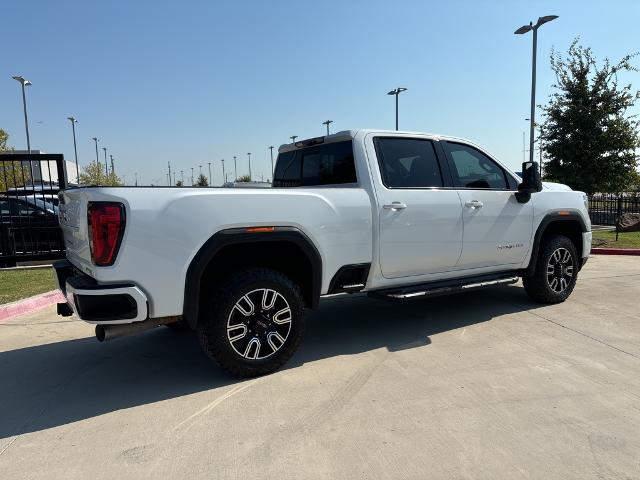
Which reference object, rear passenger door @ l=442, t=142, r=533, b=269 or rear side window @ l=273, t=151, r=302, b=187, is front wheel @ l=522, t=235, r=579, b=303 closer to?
rear passenger door @ l=442, t=142, r=533, b=269

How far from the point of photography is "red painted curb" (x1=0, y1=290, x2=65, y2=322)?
232 inches

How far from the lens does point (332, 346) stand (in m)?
4.59

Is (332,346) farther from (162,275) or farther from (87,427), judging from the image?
(87,427)

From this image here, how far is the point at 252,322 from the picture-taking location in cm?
374

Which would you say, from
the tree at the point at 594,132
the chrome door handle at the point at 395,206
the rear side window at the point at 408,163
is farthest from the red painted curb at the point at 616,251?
the chrome door handle at the point at 395,206

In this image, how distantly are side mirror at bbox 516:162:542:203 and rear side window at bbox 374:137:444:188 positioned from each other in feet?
3.58

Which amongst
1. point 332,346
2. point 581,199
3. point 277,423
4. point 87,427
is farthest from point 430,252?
point 87,427

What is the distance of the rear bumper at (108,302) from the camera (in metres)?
3.15

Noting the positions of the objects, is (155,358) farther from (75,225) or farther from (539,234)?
(539,234)

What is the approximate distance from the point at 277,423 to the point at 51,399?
1785mm

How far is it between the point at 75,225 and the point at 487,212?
152 inches

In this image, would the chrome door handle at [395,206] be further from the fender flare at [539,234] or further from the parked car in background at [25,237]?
the parked car in background at [25,237]

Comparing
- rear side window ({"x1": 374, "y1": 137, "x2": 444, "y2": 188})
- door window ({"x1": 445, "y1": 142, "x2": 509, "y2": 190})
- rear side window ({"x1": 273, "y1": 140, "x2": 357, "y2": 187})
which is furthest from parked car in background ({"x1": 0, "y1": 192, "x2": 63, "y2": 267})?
door window ({"x1": 445, "y1": 142, "x2": 509, "y2": 190})

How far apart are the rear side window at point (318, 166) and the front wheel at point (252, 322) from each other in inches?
49.0
